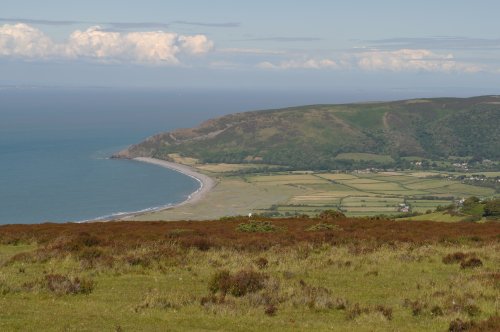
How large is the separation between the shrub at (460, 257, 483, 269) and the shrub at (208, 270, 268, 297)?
9.07 meters

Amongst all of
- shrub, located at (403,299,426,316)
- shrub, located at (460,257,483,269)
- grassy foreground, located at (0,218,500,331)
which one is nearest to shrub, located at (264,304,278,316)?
grassy foreground, located at (0,218,500,331)

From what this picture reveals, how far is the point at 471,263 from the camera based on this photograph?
79.3ft

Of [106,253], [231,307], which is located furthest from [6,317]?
[106,253]

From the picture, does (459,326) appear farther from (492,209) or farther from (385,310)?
(492,209)

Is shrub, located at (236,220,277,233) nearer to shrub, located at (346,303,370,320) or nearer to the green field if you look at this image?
shrub, located at (346,303,370,320)

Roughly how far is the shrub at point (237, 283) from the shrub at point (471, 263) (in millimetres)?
9073

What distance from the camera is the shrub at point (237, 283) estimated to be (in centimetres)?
1919

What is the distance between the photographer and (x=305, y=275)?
22.7 meters

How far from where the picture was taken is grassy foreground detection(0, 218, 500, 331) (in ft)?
52.5

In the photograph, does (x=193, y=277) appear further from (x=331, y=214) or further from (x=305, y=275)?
(x=331, y=214)

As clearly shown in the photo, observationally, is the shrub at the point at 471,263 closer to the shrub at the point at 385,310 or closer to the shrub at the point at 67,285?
the shrub at the point at 385,310

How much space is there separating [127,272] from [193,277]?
105 inches

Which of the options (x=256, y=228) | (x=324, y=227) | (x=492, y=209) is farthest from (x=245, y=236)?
(x=492, y=209)

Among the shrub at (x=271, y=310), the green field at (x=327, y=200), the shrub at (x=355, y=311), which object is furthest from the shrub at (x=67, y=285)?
the green field at (x=327, y=200)
